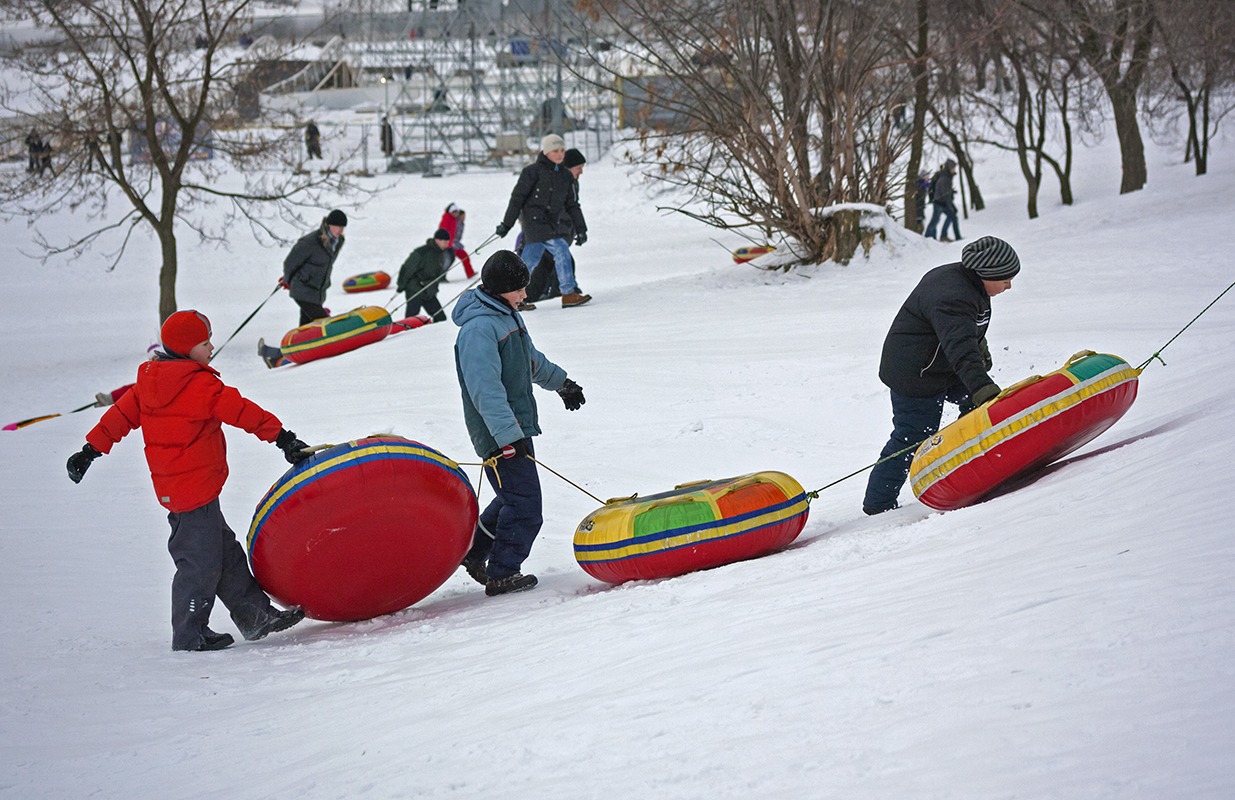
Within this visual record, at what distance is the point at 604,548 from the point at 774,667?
1.72 meters

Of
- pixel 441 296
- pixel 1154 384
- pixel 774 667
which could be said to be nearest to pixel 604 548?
pixel 774 667

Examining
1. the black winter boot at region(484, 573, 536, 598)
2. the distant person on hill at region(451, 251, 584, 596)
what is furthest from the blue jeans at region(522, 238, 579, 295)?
the black winter boot at region(484, 573, 536, 598)

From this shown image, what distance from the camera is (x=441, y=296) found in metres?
15.5

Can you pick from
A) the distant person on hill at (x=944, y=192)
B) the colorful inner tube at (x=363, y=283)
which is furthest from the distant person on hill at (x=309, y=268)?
the distant person on hill at (x=944, y=192)

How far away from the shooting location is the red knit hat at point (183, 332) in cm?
409

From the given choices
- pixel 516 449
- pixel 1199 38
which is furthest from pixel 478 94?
pixel 516 449

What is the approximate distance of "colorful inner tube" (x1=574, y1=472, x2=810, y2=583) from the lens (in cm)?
427

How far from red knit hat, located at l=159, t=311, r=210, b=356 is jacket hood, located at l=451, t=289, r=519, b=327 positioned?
3.53 ft

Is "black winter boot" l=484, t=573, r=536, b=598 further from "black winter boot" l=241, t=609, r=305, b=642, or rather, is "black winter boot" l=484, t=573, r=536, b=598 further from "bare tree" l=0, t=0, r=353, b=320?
"bare tree" l=0, t=0, r=353, b=320

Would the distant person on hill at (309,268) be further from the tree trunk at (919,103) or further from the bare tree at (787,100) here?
the tree trunk at (919,103)

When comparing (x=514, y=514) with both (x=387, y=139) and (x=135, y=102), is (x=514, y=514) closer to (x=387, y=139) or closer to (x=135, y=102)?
(x=135, y=102)

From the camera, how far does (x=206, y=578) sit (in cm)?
415

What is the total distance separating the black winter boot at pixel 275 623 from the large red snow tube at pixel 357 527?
0.19ft

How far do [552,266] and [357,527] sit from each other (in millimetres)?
8303
